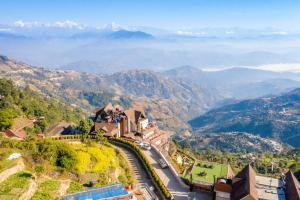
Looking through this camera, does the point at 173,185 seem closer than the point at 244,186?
No

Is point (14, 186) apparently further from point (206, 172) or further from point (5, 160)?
point (206, 172)

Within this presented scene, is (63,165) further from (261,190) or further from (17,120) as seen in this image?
(17,120)

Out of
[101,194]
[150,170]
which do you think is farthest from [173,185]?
[101,194]

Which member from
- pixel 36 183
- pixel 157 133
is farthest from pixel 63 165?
pixel 157 133

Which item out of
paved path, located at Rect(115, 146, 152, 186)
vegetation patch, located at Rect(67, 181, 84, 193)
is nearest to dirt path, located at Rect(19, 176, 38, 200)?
vegetation patch, located at Rect(67, 181, 84, 193)

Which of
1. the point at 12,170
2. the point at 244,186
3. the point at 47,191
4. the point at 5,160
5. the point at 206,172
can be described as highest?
the point at 5,160

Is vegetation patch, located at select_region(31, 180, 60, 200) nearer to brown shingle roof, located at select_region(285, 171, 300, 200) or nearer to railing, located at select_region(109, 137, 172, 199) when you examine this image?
railing, located at select_region(109, 137, 172, 199)
